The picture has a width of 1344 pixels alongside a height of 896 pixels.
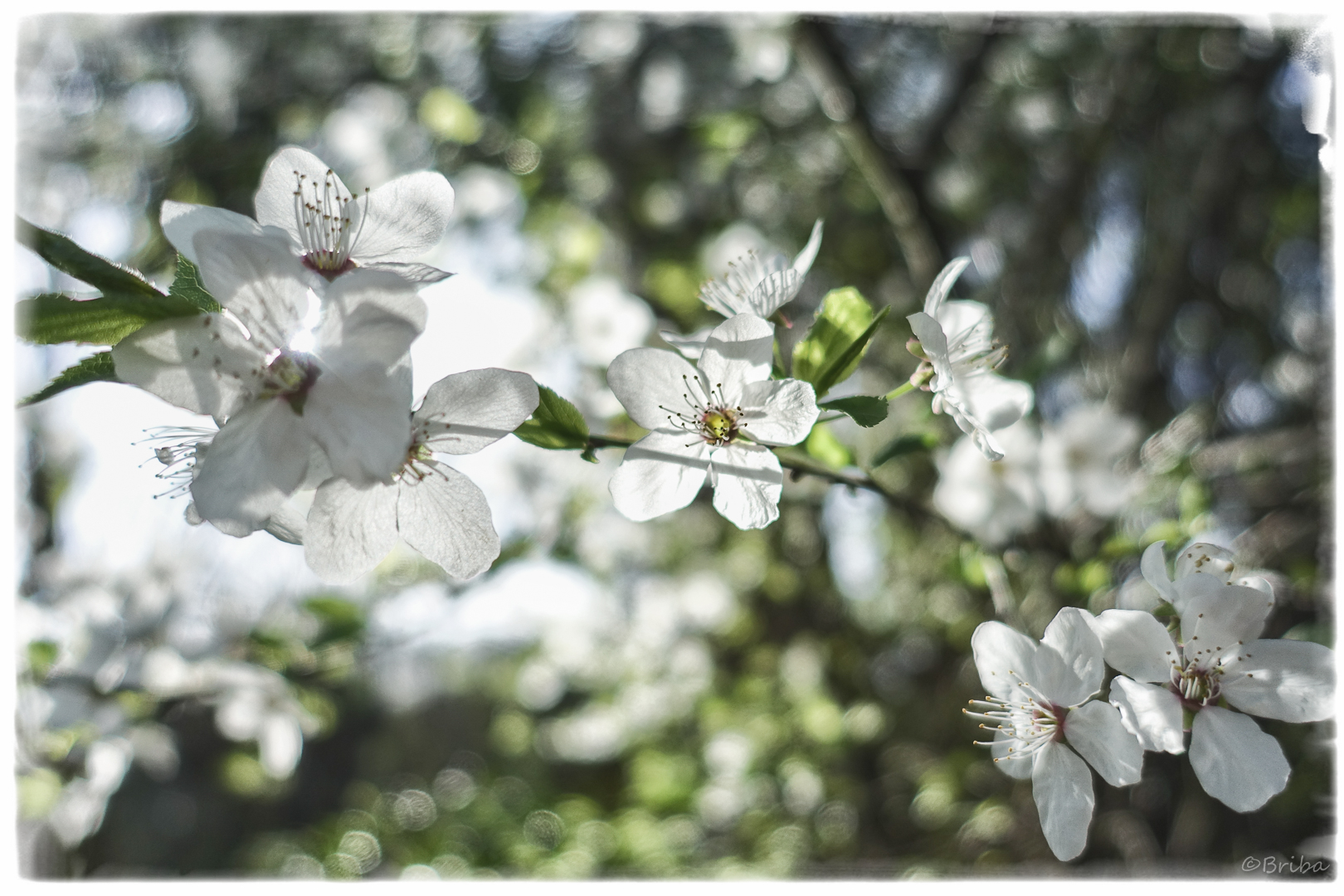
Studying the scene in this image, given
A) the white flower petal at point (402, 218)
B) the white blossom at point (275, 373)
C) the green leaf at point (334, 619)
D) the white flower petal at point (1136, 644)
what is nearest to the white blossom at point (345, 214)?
the white flower petal at point (402, 218)

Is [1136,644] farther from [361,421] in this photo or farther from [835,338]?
[361,421]

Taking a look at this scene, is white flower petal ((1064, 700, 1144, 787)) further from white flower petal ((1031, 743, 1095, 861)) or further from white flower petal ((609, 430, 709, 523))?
white flower petal ((609, 430, 709, 523))

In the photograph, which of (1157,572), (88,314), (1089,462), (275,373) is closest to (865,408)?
(1157,572)

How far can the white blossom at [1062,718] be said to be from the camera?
0.55 metres

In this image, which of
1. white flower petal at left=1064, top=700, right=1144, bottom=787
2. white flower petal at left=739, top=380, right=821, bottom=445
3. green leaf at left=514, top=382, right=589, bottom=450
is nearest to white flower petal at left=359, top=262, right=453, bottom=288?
green leaf at left=514, top=382, right=589, bottom=450

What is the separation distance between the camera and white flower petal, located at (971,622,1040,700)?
615mm

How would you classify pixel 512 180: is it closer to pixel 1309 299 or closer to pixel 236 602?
pixel 236 602

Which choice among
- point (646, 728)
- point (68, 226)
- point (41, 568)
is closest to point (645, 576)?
point (646, 728)

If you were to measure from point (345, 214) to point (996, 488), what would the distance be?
1198mm

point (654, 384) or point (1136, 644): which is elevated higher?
point (654, 384)

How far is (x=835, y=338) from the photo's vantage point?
1.91ft

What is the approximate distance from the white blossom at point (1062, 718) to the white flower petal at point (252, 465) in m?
0.51

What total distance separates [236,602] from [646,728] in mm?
1487

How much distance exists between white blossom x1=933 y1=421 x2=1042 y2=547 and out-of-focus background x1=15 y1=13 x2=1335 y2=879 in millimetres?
85
